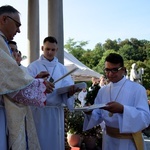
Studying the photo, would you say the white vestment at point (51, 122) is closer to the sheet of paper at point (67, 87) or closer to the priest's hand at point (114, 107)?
the sheet of paper at point (67, 87)

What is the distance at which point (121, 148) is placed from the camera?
3398 millimetres

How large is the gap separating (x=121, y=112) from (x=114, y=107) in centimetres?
14

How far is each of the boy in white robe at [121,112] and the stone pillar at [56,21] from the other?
4000 mm

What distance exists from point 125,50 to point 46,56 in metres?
71.1

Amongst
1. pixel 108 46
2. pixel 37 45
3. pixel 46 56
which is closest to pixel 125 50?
pixel 108 46

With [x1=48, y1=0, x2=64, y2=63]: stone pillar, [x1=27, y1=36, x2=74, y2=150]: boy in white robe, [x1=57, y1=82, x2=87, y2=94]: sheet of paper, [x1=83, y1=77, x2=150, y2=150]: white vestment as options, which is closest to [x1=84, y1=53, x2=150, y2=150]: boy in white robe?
[x1=83, y1=77, x2=150, y2=150]: white vestment

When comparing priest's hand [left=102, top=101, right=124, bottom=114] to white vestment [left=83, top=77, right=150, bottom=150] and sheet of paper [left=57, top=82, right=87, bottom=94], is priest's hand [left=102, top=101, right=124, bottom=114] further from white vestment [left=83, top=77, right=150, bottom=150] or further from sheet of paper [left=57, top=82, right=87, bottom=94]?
sheet of paper [left=57, top=82, right=87, bottom=94]

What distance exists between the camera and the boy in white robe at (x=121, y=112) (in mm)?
3189

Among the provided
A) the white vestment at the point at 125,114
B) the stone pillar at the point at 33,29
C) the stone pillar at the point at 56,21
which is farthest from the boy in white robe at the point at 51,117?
the stone pillar at the point at 33,29

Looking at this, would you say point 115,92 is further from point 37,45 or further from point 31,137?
point 37,45

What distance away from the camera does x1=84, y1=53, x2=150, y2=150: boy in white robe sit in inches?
126

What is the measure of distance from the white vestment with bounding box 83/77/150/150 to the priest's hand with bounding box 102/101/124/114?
0.05m

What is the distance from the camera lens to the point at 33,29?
30.7 feet

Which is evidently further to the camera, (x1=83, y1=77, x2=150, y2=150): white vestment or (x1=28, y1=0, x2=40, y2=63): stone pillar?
(x1=28, y1=0, x2=40, y2=63): stone pillar
